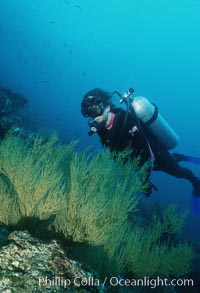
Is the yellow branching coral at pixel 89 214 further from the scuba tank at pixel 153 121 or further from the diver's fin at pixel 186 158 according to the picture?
the diver's fin at pixel 186 158

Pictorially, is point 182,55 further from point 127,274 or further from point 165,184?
point 127,274

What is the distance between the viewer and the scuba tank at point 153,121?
641 cm

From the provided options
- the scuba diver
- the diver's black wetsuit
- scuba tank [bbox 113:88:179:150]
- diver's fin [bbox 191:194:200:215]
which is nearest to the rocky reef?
the scuba diver

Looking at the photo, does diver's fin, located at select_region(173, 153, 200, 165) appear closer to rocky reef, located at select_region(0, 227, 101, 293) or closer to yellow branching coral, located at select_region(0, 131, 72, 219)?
yellow branching coral, located at select_region(0, 131, 72, 219)

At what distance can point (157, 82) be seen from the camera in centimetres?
14038

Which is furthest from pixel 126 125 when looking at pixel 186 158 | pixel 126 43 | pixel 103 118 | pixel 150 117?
pixel 126 43

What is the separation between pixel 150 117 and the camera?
6.52m

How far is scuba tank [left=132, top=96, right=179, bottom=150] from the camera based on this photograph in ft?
21.0

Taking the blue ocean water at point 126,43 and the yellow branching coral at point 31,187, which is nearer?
the yellow branching coral at point 31,187

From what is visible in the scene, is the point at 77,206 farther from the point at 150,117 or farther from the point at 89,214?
the point at 150,117

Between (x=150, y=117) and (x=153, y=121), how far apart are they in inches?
5.1

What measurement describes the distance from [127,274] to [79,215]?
5.68ft

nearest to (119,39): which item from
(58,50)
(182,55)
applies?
(182,55)

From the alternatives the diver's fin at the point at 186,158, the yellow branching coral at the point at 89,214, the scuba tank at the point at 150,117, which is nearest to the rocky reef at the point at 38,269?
the yellow branching coral at the point at 89,214
